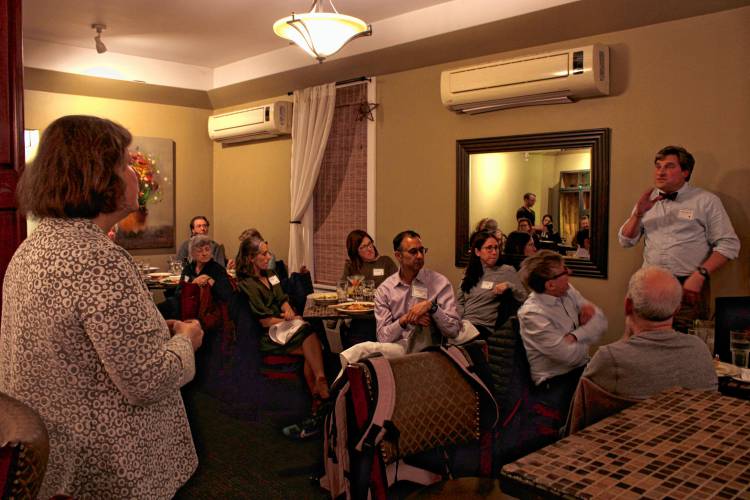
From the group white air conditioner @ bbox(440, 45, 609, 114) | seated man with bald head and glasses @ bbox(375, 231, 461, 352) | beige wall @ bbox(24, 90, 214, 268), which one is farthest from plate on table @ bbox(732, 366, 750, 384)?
beige wall @ bbox(24, 90, 214, 268)

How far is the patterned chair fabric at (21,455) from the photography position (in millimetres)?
878

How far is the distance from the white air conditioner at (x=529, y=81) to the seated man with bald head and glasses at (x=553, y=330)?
1.73 metres

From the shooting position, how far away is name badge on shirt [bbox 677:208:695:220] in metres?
4.02

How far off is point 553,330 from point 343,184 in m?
3.94

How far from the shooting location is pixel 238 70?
24.0 feet

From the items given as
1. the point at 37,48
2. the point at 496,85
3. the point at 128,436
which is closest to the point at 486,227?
the point at 496,85

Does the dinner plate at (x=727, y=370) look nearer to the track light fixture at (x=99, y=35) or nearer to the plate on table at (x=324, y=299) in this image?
the plate on table at (x=324, y=299)

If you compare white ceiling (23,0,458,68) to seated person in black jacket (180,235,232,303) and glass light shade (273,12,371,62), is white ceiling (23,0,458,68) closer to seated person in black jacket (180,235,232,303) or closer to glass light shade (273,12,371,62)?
glass light shade (273,12,371,62)

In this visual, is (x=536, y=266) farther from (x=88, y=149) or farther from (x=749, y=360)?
(x=88, y=149)

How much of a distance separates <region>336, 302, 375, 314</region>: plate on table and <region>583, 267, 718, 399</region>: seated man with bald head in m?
2.25

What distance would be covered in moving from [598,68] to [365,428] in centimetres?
341

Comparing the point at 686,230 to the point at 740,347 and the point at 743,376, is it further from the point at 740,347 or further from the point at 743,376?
the point at 743,376

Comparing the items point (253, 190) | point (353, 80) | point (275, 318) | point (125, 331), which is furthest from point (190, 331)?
point (253, 190)

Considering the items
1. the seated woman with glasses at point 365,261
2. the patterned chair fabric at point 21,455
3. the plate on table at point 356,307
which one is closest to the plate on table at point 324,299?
the plate on table at point 356,307
